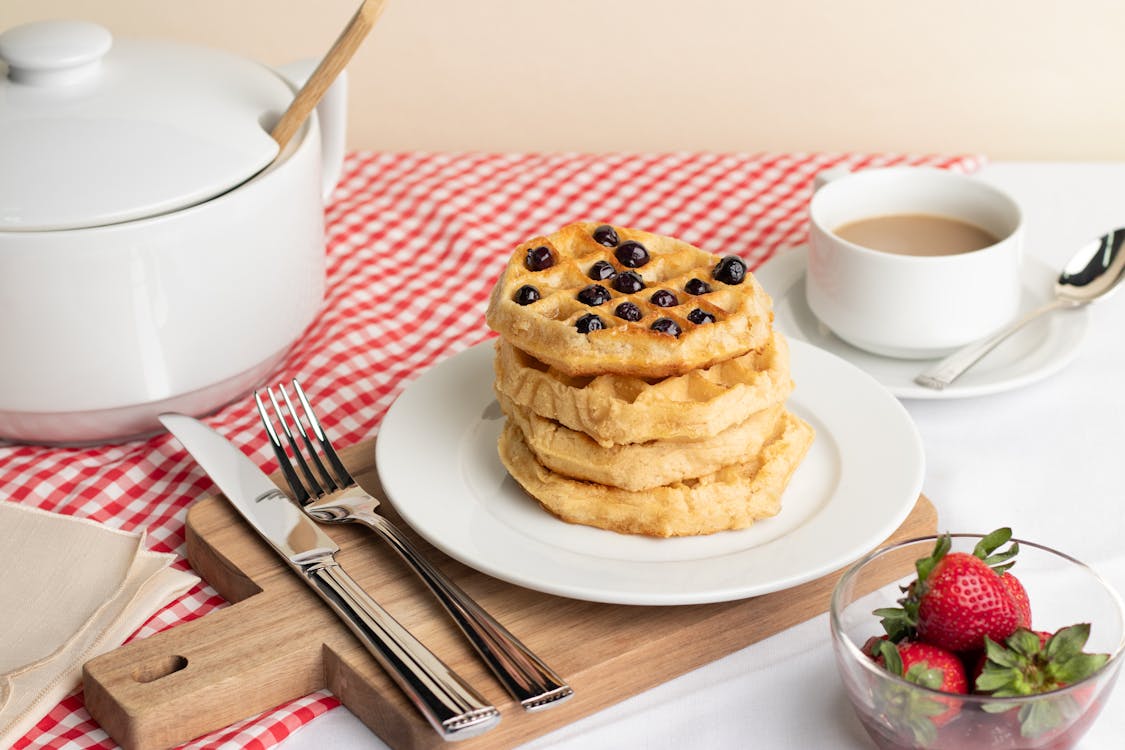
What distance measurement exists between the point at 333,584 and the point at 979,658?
0.62 m

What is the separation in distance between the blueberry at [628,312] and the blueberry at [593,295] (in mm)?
40

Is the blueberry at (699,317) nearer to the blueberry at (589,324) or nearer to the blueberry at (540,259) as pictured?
the blueberry at (589,324)

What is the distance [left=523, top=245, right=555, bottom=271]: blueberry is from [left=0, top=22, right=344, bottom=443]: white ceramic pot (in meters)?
0.35

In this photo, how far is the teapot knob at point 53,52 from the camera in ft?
4.97

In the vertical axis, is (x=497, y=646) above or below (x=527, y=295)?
below

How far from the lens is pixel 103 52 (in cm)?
155

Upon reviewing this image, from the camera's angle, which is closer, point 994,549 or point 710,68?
point 994,549

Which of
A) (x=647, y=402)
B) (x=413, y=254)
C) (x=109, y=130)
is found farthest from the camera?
(x=413, y=254)

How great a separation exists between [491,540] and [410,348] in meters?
0.66

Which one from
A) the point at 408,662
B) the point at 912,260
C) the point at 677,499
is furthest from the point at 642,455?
the point at 912,260

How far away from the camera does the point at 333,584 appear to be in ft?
4.26

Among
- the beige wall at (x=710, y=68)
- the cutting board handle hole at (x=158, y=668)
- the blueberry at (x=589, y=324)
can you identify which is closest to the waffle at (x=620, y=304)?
the blueberry at (x=589, y=324)

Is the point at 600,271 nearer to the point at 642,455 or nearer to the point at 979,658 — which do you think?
the point at 642,455

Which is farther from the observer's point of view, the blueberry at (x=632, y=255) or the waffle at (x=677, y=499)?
the blueberry at (x=632, y=255)
